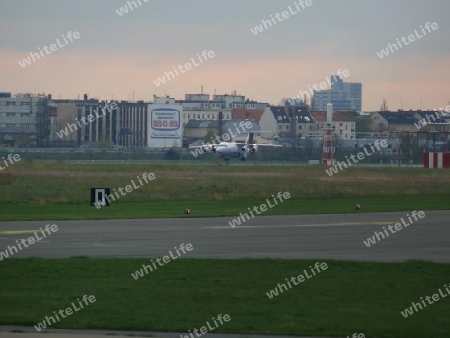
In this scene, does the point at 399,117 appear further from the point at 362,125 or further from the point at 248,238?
the point at 248,238

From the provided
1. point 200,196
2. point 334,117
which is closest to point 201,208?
point 200,196

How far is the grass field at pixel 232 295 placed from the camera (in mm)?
14234

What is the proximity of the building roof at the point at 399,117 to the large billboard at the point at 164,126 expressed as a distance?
49.1 m

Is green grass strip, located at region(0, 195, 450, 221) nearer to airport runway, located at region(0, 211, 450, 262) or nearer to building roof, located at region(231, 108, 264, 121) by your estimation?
airport runway, located at region(0, 211, 450, 262)

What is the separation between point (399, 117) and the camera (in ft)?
640

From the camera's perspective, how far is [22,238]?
2788 centimetres

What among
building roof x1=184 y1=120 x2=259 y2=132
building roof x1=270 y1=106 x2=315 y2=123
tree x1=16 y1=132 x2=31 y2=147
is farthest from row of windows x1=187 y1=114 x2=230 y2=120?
tree x1=16 y1=132 x2=31 y2=147

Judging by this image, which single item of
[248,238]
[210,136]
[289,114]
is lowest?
[210,136]

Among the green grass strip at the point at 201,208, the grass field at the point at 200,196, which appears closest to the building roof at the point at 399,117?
the grass field at the point at 200,196

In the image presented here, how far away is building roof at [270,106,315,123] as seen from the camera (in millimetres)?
177500

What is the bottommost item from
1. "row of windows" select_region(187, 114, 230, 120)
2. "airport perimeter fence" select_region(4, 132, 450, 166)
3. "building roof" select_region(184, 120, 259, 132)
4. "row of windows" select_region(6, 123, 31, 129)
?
"airport perimeter fence" select_region(4, 132, 450, 166)

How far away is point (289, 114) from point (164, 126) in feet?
85.2

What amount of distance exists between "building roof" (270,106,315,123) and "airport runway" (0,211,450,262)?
→ 13946 cm

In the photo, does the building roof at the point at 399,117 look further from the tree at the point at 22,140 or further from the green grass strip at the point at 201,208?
the green grass strip at the point at 201,208
